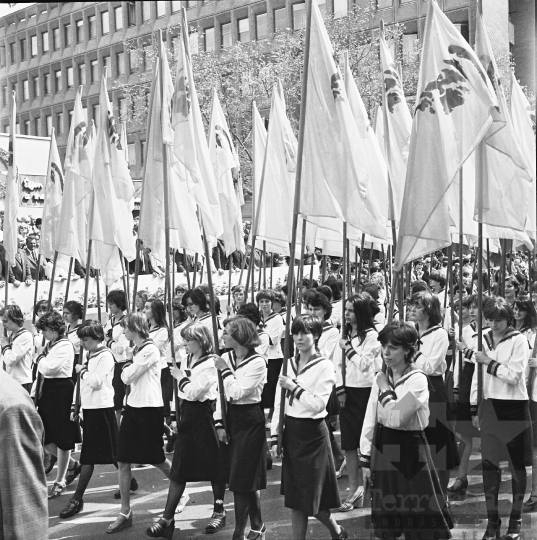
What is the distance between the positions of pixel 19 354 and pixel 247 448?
11.6 ft

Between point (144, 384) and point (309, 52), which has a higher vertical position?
point (309, 52)

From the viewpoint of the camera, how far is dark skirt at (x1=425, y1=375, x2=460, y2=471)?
705 cm

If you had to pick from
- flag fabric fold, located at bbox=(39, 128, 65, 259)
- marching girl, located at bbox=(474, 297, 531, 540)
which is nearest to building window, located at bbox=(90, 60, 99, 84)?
flag fabric fold, located at bbox=(39, 128, 65, 259)

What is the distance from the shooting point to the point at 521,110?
411 inches

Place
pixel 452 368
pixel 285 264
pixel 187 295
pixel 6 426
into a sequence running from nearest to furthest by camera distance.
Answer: pixel 6 426 → pixel 452 368 → pixel 187 295 → pixel 285 264

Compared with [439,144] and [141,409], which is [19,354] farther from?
[439,144]

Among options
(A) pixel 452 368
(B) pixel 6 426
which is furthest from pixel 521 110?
(B) pixel 6 426

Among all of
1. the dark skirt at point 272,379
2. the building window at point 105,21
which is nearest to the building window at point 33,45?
the building window at point 105,21

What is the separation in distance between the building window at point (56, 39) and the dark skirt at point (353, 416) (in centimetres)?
5088

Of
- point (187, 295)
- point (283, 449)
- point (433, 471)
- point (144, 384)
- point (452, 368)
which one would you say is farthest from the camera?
point (187, 295)

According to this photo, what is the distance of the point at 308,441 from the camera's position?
6152mm

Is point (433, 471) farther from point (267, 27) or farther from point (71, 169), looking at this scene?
point (267, 27)

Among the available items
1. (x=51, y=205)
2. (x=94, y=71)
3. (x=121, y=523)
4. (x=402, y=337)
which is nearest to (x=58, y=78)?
(x=94, y=71)

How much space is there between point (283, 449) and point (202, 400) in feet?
3.27
